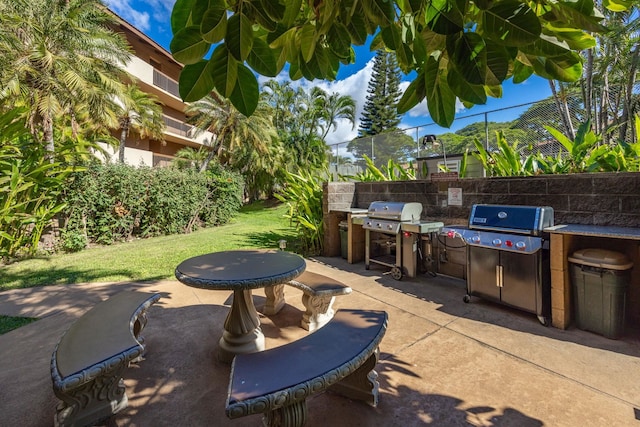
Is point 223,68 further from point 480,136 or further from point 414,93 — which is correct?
point 480,136

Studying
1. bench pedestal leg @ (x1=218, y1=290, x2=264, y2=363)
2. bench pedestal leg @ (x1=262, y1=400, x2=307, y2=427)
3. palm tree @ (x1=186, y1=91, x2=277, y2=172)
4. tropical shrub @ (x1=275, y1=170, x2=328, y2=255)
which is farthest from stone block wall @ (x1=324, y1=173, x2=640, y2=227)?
palm tree @ (x1=186, y1=91, x2=277, y2=172)

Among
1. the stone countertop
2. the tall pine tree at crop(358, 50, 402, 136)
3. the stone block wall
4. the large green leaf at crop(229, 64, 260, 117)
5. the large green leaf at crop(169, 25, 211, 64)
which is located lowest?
the stone countertop

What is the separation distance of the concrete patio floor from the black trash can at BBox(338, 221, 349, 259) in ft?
7.85

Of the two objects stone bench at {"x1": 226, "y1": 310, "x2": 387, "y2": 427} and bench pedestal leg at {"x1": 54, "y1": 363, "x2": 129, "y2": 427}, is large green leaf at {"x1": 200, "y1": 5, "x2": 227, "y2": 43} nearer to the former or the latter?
stone bench at {"x1": 226, "y1": 310, "x2": 387, "y2": 427}

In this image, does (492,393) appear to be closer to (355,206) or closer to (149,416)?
(149,416)

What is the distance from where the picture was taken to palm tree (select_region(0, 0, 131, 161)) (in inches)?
297

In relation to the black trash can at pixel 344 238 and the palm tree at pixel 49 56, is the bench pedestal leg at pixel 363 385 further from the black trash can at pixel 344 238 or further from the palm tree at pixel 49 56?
the palm tree at pixel 49 56

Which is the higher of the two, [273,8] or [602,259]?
[273,8]

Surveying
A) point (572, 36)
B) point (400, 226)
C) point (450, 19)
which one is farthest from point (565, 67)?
point (400, 226)

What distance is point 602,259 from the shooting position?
2861mm

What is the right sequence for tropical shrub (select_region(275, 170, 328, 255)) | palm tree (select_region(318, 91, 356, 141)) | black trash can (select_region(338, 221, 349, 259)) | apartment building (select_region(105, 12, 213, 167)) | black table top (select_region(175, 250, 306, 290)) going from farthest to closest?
1. palm tree (select_region(318, 91, 356, 141))
2. apartment building (select_region(105, 12, 213, 167))
3. tropical shrub (select_region(275, 170, 328, 255))
4. black trash can (select_region(338, 221, 349, 259))
5. black table top (select_region(175, 250, 306, 290))

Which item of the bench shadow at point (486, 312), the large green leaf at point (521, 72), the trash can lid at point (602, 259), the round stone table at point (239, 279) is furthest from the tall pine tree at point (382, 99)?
the large green leaf at point (521, 72)

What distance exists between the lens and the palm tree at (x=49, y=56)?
7551mm

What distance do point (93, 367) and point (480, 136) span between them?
7113mm
